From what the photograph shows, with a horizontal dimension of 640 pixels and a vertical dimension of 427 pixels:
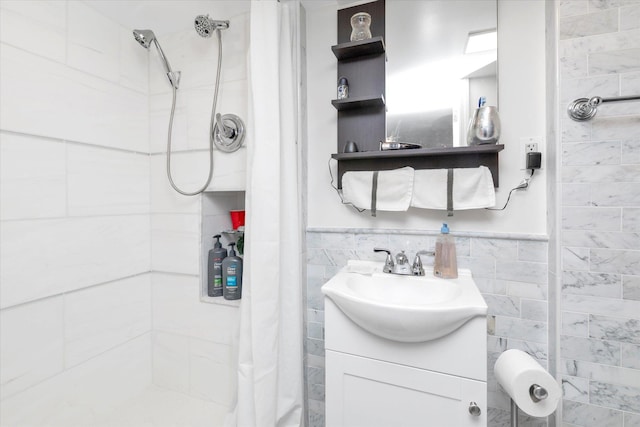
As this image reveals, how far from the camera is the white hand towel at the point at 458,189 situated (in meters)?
1.21

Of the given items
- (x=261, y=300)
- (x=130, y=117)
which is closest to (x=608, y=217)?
(x=261, y=300)

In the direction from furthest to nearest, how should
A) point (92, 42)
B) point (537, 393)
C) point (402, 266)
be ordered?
point (92, 42), point (402, 266), point (537, 393)

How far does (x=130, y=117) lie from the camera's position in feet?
5.06

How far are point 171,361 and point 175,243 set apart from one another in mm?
647

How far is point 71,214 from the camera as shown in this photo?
1.30 m

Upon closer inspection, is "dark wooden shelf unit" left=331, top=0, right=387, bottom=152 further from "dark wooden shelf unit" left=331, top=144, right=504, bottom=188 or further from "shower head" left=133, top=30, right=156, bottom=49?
"shower head" left=133, top=30, right=156, bottom=49

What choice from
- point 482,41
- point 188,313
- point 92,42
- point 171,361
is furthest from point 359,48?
point 171,361

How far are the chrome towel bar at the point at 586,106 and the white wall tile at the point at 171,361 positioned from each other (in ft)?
6.48

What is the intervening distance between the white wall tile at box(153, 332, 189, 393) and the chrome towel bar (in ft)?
6.48

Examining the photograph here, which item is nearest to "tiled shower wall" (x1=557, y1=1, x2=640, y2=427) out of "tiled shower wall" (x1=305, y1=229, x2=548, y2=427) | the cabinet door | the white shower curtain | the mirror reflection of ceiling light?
"tiled shower wall" (x1=305, y1=229, x2=548, y2=427)

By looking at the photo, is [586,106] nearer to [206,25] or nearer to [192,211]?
[206,25]

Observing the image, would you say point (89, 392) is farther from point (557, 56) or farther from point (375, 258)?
point (557, 56)

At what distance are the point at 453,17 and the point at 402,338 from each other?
134 cm

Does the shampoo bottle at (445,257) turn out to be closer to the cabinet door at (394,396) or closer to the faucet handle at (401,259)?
the faucet handle at (401,259)
